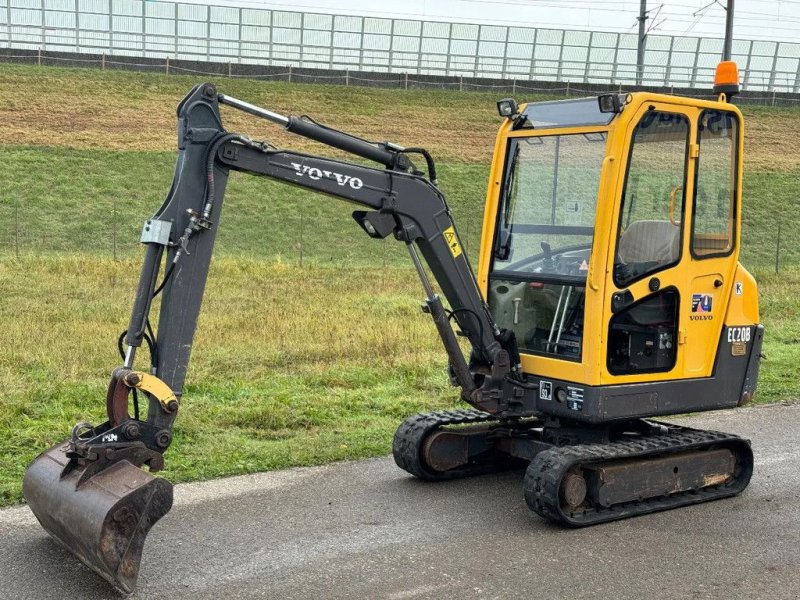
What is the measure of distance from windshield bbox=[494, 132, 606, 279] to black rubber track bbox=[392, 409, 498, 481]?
1.19 meters

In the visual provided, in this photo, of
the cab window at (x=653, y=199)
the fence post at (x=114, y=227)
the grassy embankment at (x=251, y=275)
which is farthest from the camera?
the fence post at (x=114, y=227)

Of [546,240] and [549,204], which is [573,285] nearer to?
[546,240]

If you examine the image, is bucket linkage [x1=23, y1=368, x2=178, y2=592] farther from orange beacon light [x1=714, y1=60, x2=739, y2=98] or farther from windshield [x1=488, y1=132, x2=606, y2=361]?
orange beacon light [x1=714, y1=60, x2=739, y2=98]

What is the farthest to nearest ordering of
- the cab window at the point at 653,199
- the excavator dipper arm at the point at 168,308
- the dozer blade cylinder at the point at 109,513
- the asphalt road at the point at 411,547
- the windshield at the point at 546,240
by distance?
the windshield at the point at 546,240, the cab window at the point at 653,199, the asphalt road at the point at 411,547, the excavator dipper arm at the point at 168,308, the dozer blade cylinder at the point at 109,513

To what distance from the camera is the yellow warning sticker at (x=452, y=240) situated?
716 cm

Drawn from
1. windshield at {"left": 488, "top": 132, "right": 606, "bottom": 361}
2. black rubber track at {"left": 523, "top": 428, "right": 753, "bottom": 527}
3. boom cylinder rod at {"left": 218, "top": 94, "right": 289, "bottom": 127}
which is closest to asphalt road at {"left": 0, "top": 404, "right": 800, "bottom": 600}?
black rubber track at {"left": 523, "top": 428, "right": 753, "bottom": 527}

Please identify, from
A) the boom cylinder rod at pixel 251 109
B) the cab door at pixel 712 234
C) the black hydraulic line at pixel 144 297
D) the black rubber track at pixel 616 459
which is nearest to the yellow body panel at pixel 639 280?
the cab door at pixel 712 234

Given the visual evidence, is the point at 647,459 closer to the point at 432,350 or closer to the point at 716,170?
the point at 716,170

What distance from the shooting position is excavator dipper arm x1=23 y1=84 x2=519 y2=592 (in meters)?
5.46

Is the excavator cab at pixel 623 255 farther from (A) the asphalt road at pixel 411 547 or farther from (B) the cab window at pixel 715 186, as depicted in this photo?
(A) the asphalt road at pixel 411 547

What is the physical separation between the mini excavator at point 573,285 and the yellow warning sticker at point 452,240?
0.01 m

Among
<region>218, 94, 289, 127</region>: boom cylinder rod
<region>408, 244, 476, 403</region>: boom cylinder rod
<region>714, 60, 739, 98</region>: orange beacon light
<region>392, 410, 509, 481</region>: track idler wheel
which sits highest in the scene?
<region>714, 60, 739, 98</region>: orange beacon light

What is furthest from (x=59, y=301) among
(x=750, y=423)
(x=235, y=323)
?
(x=750, y=423)

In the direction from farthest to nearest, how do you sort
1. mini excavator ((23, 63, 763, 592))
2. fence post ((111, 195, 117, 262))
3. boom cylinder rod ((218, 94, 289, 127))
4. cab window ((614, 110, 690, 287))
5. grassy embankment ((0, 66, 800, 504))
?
fence post ((111, 195, 117, 262))
grassy embankment ((0, 66, 800, 504))
cab window ((614, 110, 690, 287))
mini excavator ((23, 63, 763, 592))
boom cylinder rod ((218, 94, 289, 127))
